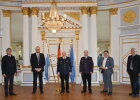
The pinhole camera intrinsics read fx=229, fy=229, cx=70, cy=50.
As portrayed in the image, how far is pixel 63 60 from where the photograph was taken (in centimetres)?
754

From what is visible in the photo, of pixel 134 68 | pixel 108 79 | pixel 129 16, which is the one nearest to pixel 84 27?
pixel 129 16

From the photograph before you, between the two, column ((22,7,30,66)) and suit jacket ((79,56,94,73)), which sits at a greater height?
column ((22,7,30,66))

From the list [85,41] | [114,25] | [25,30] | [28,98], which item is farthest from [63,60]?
[114,25]

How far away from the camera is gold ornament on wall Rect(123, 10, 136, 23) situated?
998cm

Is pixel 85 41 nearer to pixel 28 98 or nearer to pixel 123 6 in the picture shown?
pixel 123 6

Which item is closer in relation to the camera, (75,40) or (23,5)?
(23,5)

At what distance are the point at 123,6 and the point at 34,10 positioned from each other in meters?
3.96

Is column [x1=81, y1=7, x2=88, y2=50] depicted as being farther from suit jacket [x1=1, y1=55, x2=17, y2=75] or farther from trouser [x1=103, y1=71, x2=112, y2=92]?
suit jacket [x1=1, y1=55, x2=17, y2=75]

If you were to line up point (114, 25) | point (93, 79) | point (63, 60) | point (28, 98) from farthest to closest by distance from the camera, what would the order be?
point (114, 25) → point (93, 79) → point (63, 60) → point (28, 98)

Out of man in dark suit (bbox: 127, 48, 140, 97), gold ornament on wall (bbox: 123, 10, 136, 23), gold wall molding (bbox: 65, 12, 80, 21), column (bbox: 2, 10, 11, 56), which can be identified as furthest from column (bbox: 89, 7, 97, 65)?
column (bbox: 2, 10, 11, 56)

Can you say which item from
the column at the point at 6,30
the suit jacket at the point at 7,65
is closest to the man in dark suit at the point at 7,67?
the suit jacket at the point at 7,65

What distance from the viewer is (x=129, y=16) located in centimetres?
1008

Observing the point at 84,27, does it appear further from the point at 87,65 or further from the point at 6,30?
the point at 6,30

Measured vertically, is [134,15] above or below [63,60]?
above
